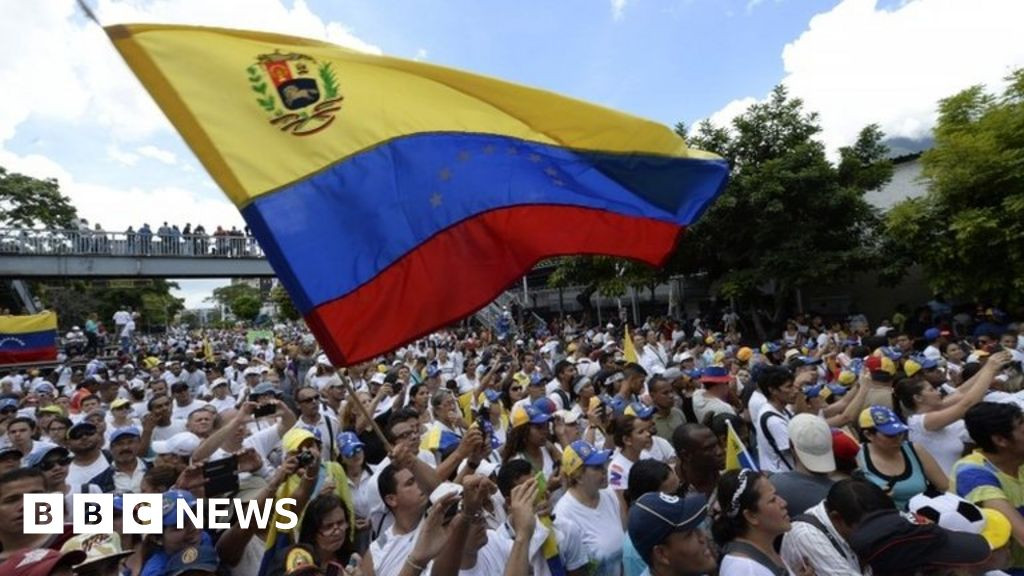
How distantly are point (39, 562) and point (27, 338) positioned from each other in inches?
577

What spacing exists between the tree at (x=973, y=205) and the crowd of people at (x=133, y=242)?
21453mm

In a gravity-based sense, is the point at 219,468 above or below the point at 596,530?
above

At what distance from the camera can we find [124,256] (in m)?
24.8

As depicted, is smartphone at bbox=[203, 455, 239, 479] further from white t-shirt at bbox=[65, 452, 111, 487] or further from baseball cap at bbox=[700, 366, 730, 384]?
baseball cap at bbox=[700, 366, 730, 384]

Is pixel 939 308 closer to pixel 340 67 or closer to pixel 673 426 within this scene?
pixel 673 426

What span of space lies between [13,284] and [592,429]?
31577 millimetres

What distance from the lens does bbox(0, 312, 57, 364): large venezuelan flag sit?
1385 centimetres

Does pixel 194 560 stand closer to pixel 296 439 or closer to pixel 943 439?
pixel 296 439

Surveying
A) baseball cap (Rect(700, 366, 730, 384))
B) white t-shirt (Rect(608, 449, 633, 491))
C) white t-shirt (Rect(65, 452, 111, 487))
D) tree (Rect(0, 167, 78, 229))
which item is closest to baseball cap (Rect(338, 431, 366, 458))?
white t-shirt (Rect(608, 449, 633, 491))

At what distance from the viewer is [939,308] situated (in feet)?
A: 61.9

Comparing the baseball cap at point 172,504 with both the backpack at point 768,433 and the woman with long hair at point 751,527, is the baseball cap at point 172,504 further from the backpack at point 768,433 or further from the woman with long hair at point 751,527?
the backpack at point 768,433

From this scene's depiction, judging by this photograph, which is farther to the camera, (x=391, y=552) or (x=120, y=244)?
(x=120, y=244)

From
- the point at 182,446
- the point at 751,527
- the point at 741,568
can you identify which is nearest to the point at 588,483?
the point at 751,527

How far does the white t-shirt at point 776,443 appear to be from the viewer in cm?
452
